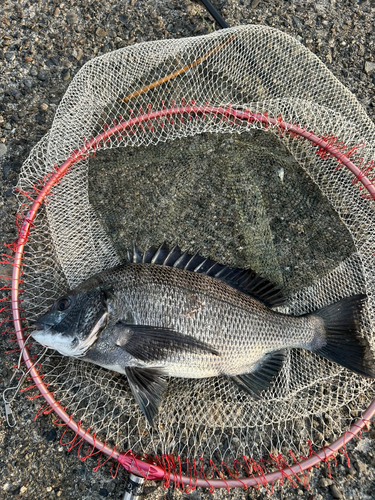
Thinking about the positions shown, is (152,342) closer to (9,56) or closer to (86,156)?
(86,156)

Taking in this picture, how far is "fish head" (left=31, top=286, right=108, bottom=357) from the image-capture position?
7.09ft

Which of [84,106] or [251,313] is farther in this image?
[84,106]

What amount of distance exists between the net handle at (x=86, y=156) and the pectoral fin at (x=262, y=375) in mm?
479

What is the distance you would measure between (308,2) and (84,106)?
2.06 meters

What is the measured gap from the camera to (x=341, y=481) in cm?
247

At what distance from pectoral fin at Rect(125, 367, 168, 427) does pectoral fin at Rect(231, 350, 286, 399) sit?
0.50 metres

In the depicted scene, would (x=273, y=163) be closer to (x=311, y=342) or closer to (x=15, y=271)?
(x=311, y=342)

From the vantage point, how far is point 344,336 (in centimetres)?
232

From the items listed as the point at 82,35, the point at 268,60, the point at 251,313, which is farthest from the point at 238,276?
the point at 82,35

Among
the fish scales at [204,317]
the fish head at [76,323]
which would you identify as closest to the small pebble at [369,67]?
the fish scales at [204,317]

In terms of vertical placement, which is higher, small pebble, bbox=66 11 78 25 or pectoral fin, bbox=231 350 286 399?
small pebble, bbox=66 11 78 25

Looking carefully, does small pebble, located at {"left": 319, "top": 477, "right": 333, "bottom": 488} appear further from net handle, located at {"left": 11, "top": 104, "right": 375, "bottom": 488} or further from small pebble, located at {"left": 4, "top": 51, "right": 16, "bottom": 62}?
small pebble, located at {"left": 4, "top": 51, "right": 16, "bottom": 62}

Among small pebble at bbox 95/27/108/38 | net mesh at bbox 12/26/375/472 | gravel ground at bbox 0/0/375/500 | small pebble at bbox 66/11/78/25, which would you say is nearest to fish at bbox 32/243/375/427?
net mesh at bbox 12/26/375/472

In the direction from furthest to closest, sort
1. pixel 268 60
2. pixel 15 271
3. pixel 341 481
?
pixel 268 60 < pixel 341 481 < pixel 15 271
